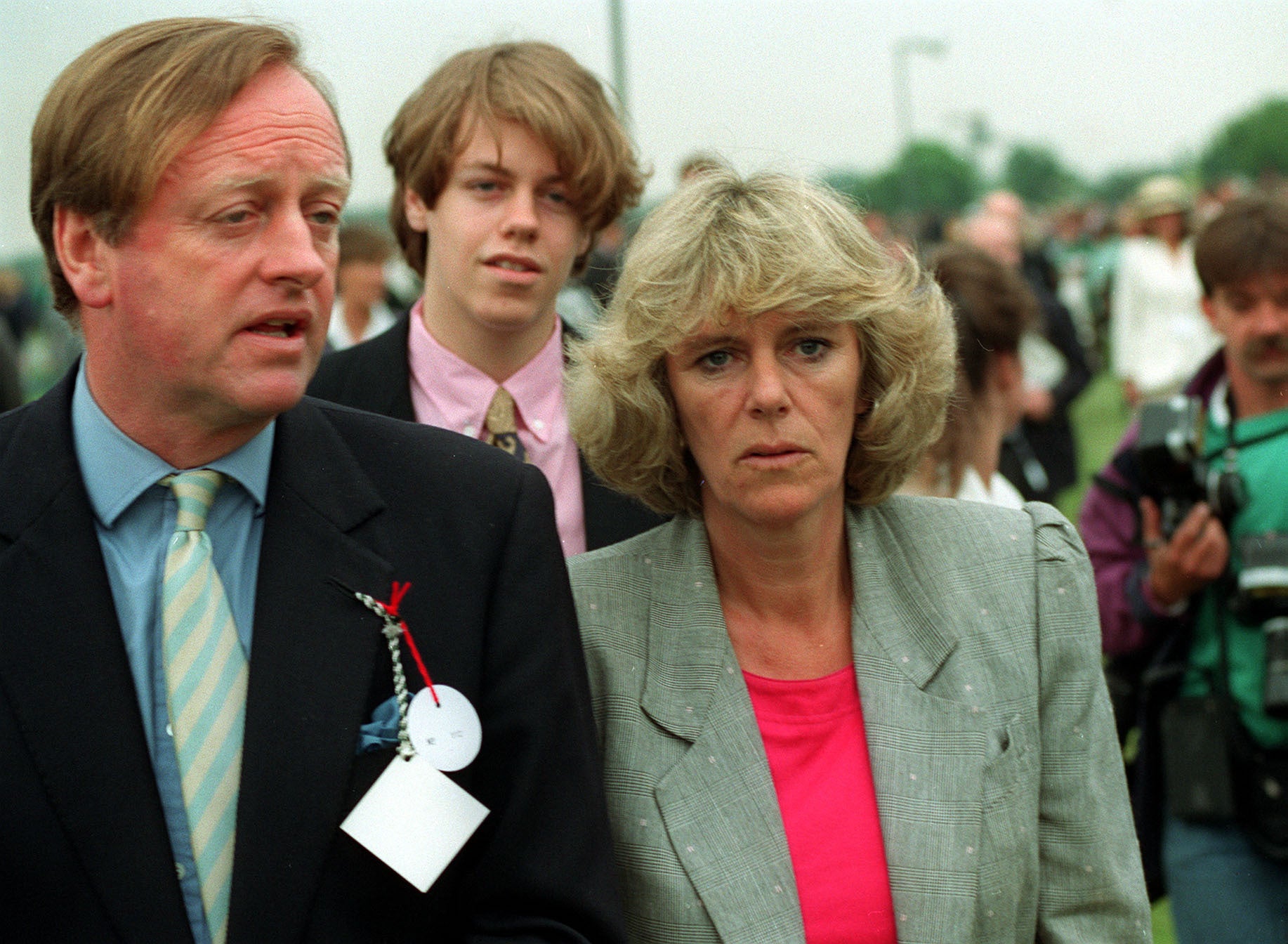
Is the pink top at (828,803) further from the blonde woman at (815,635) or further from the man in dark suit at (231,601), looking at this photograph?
the man in dark suit at (231,601)

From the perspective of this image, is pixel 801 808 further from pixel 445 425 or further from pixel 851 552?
pixel 445 425

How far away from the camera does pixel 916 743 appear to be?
8.17 ft

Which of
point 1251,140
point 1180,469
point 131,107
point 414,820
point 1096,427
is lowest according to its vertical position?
point 1096,427

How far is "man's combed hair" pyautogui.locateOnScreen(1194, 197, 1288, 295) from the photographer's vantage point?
391cm

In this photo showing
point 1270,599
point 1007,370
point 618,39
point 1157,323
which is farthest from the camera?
point 1157,323

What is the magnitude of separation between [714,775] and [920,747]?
0.35 metres

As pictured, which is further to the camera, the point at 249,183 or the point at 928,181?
the point at 928,181

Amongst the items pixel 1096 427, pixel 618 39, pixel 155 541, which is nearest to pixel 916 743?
pixel 155 541

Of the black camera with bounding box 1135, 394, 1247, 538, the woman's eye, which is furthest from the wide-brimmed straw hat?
the woman's eye

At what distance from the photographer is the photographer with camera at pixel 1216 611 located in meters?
3.52

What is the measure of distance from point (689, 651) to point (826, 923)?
1.64 ft

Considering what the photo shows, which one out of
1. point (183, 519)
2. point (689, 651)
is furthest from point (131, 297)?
point (689, 651)

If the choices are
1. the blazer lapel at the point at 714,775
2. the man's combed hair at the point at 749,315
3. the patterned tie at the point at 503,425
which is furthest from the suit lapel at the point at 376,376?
the blazer lapel at the point at 714,775

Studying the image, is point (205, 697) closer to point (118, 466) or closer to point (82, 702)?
point (82, 702)
